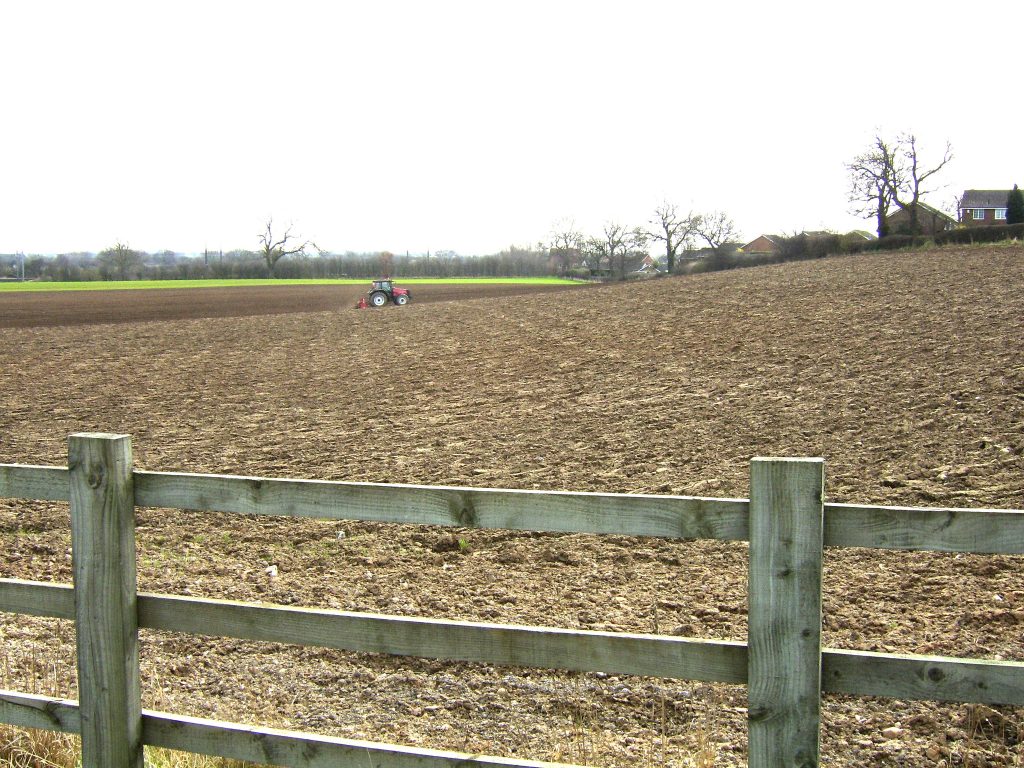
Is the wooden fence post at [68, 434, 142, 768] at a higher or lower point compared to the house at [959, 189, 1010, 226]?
lower

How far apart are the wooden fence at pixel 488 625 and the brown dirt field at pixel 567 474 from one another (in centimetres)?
149

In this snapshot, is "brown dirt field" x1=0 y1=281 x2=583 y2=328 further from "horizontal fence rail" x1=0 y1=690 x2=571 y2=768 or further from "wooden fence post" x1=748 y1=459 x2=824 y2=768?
"wooden fence post" x1=748 y1=459 x2=824 y2=768

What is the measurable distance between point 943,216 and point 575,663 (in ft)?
243

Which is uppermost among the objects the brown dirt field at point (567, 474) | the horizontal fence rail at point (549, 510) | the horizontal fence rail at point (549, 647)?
the horizontal fence rail at point (549, 510)

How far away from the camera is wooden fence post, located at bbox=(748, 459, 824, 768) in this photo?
2.78m

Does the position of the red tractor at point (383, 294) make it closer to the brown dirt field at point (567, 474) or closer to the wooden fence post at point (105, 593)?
the brown dirt field at point (567, 474)

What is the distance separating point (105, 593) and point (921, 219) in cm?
7808

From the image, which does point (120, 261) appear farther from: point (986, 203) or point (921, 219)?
point (986, 203)

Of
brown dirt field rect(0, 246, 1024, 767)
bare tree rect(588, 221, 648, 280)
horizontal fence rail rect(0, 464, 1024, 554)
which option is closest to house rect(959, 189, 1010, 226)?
bare tree rect(588, 221, 648, 280)

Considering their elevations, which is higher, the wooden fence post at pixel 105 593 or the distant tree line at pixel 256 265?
the distant tree line at pixel 256 265

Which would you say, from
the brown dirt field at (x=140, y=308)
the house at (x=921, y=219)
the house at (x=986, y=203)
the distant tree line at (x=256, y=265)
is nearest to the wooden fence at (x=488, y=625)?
the brown dirt field at (x=140, y=308)

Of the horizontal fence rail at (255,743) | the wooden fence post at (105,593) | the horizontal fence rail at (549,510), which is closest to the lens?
the horizontal fence rail at (549,510)

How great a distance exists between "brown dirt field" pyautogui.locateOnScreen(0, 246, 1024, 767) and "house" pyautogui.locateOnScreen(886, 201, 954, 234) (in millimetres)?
47218

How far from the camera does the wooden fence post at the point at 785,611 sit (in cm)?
278
